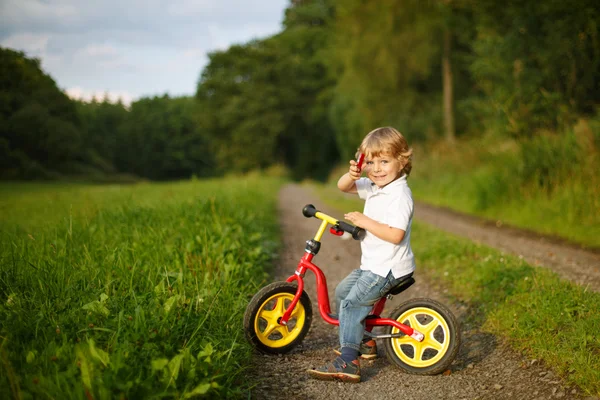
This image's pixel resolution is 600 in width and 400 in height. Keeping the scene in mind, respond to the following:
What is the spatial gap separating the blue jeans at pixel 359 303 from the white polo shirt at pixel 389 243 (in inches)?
2.4

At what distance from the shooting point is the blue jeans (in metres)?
3.48

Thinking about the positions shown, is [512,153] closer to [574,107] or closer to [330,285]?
[574,107]

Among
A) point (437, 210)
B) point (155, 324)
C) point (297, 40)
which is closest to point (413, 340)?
point (155, 324)

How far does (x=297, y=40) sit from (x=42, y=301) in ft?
168

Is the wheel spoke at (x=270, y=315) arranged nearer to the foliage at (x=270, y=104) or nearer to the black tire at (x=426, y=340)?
the black tire at (x=426, y=340)

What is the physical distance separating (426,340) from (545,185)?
24.3 ft

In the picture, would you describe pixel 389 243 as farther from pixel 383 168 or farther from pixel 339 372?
pixel 339 372

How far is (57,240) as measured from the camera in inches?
188

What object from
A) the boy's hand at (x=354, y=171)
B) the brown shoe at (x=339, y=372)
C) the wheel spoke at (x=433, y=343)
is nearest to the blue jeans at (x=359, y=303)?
the brown shoe at (x=339, y=372)

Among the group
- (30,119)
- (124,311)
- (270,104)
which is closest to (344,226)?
(124,311)

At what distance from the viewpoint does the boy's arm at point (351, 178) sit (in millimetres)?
3527

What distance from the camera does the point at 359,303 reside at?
3.52 metres

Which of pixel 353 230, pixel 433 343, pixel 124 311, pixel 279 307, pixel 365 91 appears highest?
pixel 365 91

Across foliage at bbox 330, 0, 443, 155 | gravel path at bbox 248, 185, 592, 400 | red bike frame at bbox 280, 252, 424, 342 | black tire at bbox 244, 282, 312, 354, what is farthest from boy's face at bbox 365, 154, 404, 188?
foliage at bbox 330, 0, 443, 155
